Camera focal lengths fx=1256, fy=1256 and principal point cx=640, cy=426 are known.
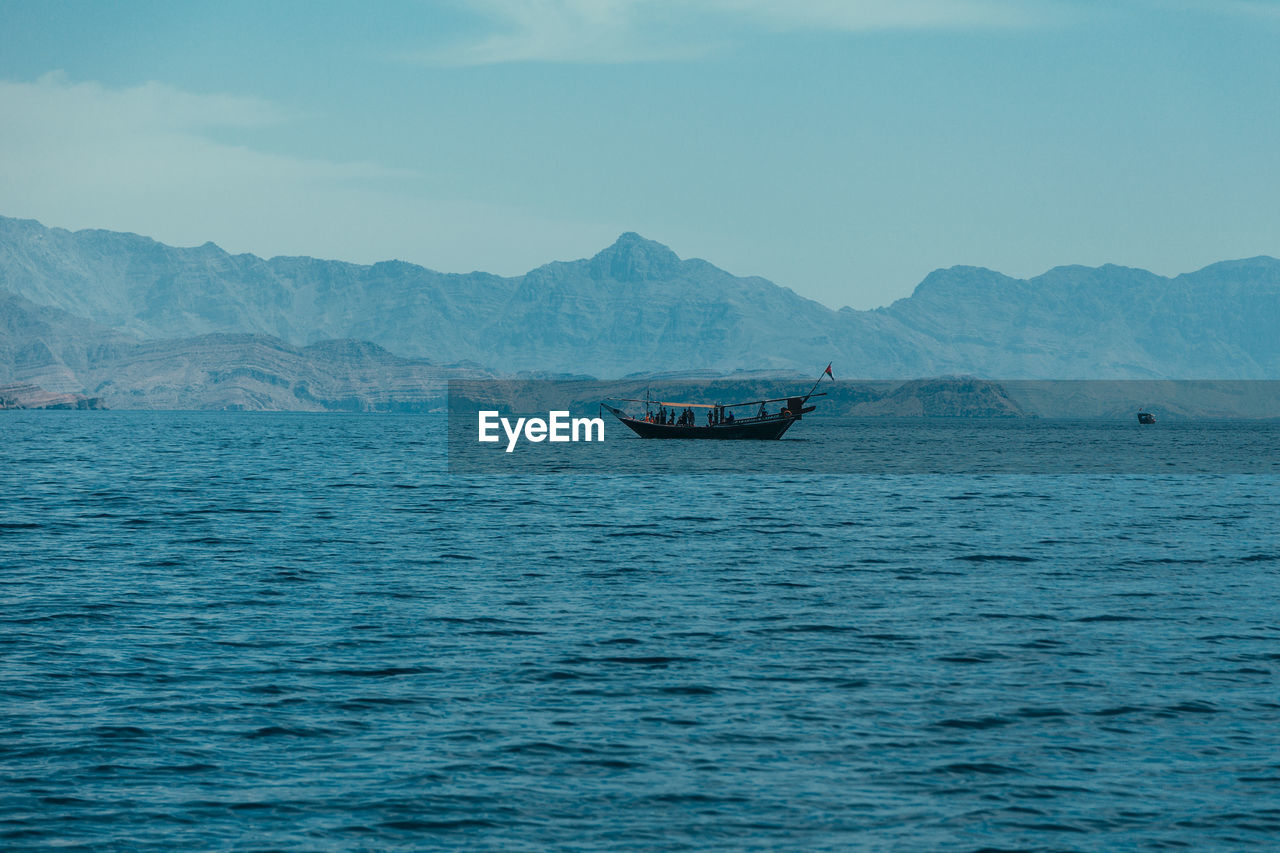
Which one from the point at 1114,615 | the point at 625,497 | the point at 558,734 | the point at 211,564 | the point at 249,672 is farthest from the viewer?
the point at 625,497

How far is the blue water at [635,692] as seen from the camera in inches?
713

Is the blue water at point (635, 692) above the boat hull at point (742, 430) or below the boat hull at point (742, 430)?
below

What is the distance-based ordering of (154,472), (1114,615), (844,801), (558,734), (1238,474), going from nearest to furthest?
(844,801)
(558,734)
(1114,615)
(154,472)
(1238,474)

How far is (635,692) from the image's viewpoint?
25.0 m

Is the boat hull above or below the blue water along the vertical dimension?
above

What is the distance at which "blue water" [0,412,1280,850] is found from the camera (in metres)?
18.1

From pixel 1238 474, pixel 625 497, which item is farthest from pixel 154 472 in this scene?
pixel 1238 474

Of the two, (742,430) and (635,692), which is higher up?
(742,430)

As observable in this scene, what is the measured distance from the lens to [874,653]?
2875 centimetres

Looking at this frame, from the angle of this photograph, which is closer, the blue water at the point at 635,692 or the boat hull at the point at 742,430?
the blue water at the point at 635,692

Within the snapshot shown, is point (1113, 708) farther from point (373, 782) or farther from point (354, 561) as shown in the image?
point (354, 561)

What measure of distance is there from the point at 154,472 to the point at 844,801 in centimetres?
9466

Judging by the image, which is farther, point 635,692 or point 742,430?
point 742,430

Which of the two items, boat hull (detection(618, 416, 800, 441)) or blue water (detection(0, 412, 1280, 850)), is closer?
blue water (detection(0, 412, 1280, 850))
